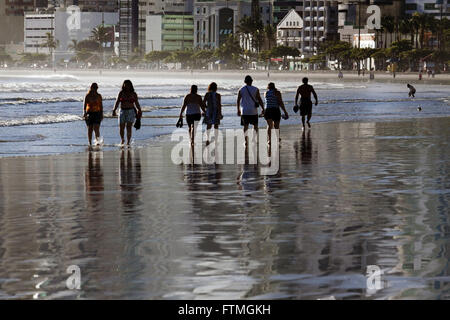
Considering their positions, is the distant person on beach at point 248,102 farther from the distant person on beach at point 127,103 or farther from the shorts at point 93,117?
the shorts at point 93,117

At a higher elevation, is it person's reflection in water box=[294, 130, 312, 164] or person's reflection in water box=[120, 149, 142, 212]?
person's reflection in water box=[120, 149, 142, 212]

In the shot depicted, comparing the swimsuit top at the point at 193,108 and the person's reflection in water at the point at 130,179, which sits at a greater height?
the swimsuit top at the point at 193,108

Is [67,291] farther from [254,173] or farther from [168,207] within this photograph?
[254,173]

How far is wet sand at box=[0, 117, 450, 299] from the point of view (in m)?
9.46

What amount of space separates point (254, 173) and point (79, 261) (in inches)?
376

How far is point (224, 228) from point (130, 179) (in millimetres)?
6204

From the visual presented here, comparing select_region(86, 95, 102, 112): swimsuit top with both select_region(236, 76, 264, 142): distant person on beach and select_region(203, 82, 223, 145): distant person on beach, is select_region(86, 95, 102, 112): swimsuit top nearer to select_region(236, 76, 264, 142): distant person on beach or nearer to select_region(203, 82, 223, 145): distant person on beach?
select_region(203, 82, 223, 145): distant person on beach

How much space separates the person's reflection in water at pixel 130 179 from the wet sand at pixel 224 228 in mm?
20

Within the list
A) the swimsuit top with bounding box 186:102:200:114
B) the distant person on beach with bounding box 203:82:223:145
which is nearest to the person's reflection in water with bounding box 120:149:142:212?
the swimsuit top with bounding box 186:102:200:114

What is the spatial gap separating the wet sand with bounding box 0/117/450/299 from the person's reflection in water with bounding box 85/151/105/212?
1.2 inches

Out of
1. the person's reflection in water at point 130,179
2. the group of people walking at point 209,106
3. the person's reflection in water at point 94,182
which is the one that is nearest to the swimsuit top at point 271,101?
the group of people walking at point 209,106

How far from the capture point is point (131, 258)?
1071cm

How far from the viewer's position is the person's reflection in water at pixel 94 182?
49.7ft
